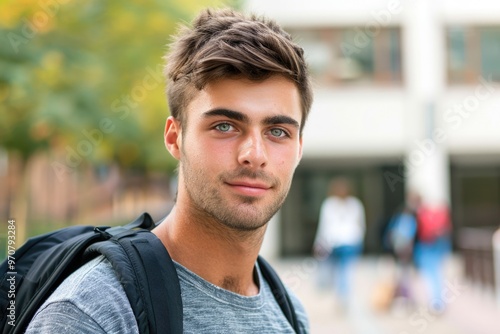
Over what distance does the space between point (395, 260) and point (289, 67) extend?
9.61m

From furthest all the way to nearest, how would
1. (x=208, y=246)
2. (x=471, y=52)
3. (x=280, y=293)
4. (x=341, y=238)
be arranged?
(x=471, y=52) < (x=341, y=238) < (x=280, y=293) < (x=208, y=246)

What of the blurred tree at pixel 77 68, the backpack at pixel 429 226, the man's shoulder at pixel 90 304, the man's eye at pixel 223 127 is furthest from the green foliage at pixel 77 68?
the man's shoulder at pixel 90 304

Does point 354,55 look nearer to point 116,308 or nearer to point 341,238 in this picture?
point 341,238

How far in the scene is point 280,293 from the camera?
212cm

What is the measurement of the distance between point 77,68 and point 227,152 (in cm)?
1070

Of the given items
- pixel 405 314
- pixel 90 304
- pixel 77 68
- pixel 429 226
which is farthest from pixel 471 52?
pixel 90 304

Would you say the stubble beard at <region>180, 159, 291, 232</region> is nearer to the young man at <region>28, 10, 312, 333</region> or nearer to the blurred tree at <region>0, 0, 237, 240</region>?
the young man at <region>28, 10, 312, 333</region>

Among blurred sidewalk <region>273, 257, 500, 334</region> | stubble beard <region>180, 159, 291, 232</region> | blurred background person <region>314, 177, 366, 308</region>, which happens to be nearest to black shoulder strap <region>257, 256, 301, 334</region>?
stubble beard <region>180, 159, 291, 232</region>

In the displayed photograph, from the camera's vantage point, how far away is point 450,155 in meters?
23.7

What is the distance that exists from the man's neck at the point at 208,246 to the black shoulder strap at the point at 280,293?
197 millimetres

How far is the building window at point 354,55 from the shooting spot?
23375mm

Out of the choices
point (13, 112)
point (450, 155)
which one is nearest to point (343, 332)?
point (13, 112)

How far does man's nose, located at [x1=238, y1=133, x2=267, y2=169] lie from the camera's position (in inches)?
70.1

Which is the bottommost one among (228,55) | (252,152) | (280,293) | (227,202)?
(280,293)
